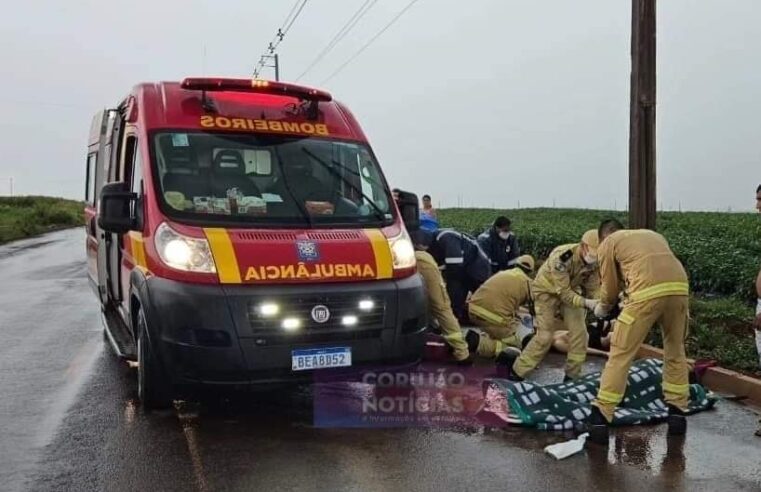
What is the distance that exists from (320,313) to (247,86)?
2.09 meters

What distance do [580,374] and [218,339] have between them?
342 cm

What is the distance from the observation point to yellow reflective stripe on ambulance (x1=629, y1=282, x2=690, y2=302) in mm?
5000

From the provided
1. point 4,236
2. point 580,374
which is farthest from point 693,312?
point 4,236

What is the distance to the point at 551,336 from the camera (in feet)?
21.4

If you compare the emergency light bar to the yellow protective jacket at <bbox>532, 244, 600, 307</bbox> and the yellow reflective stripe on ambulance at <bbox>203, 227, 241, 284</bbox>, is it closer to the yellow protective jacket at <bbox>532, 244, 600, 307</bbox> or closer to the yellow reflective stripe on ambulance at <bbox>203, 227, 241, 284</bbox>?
the yellow reflective stripe on ambulance at <bbox>203, 227, 241, 284</bbox>

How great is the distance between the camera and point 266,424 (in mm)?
5363

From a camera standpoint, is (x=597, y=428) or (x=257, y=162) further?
(x=257, y=162)

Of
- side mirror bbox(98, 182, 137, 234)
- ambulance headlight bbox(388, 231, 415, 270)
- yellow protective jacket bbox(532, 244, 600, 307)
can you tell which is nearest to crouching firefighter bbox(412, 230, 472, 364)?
yellow protective jacket bbox(532, 244, 600, 307)

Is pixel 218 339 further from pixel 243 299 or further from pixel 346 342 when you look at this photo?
pixel 346 342

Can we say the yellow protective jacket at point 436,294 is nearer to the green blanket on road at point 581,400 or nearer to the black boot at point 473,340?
the black boot at point 473,340

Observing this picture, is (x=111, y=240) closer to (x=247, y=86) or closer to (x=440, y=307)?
(x=247, y=86)

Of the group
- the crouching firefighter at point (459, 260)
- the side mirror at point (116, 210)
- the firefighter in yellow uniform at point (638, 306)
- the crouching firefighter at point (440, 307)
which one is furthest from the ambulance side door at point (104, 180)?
the firefighter in yellow uniform at point (638, 306)

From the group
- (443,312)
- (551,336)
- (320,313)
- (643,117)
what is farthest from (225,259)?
(643,117)

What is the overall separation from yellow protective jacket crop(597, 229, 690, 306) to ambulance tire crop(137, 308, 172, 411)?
3261 mm
